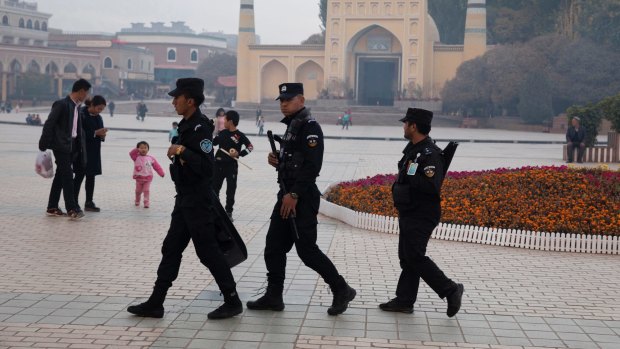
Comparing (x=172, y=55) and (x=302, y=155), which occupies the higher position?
(x=172, y=55)

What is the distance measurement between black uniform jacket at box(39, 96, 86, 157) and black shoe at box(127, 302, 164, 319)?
4.70 meters

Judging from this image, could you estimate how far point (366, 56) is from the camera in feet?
211

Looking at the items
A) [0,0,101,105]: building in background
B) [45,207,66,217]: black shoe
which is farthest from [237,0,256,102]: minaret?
[45,207,66,217]: black shoe

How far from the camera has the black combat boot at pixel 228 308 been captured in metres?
6.11

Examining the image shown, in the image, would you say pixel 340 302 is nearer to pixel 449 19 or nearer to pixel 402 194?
pixel 402 194

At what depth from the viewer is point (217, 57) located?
8400 centimetres

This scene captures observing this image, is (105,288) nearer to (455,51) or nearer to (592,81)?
(592,81)

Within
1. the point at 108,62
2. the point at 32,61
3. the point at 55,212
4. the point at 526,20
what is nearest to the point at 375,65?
the point at 526,20

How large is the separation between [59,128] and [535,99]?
43.5m

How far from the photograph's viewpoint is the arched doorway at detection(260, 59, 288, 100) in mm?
65875

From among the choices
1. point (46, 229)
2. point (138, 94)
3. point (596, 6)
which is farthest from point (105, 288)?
point (138, 94)

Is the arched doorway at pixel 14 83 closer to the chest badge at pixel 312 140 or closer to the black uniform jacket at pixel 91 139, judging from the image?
the black uniform jacket at pixel 91 139

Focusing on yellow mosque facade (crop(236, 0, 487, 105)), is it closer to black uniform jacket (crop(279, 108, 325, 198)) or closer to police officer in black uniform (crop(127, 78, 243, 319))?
black uniform jacket (crop(279, 108, 325, 198))

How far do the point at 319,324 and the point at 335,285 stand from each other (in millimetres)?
396
